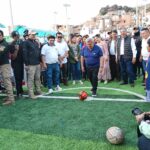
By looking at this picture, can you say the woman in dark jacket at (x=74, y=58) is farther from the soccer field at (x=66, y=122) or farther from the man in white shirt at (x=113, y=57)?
the soccer field at (x=66, y=122)

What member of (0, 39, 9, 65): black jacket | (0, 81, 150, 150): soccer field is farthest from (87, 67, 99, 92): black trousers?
(0, 39, 9, 65): black jacket

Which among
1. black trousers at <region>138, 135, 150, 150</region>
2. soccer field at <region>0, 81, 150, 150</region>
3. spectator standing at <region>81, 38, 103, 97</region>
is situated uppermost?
spectator standing at <region>81, 38, 103, 97</region>

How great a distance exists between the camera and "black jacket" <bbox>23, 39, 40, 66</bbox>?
873 cm

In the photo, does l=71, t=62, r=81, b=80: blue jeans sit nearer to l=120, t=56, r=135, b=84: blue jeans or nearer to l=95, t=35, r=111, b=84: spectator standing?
l=95, t=35, r=111, b=84: spectator standing

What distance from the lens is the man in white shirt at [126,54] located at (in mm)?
A: 10075

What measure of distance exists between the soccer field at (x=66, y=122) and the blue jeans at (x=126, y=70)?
1264 mm

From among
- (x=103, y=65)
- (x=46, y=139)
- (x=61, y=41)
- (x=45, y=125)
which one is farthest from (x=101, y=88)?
(x=46, y=139)

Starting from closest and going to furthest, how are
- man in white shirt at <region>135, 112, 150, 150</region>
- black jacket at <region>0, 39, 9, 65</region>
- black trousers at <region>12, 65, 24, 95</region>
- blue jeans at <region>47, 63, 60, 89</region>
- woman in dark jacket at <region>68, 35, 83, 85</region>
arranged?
man in white shirt at <region>135, 112, 150, 150</region> < black jacket at <region>0, 39, 9, 65</region> < black trousers at <region>12, 65, 24, 95</region> < blue jeans at <region>47, 63, 60, 89</region> < woman in dark jacket at <region>68, 35, 83, 85</region>

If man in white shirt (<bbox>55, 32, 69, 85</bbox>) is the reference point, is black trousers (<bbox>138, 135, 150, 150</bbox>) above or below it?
below

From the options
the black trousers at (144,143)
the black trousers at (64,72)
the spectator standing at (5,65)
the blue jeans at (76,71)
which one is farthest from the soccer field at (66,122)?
the blue jeans at (76,71)

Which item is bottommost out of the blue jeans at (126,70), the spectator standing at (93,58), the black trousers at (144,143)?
the black trousers at (144,143)

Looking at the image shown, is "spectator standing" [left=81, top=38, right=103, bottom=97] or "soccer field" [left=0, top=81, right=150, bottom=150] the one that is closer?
"soccer field" [left=0, top=81, right=150, bottom=150]

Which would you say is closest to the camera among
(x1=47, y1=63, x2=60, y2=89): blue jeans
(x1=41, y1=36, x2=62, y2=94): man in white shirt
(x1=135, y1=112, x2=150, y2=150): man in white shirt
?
(x1=135, y1=112, x2=150, y2=150): man in white shirt

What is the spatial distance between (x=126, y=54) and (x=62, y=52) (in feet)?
7.81
